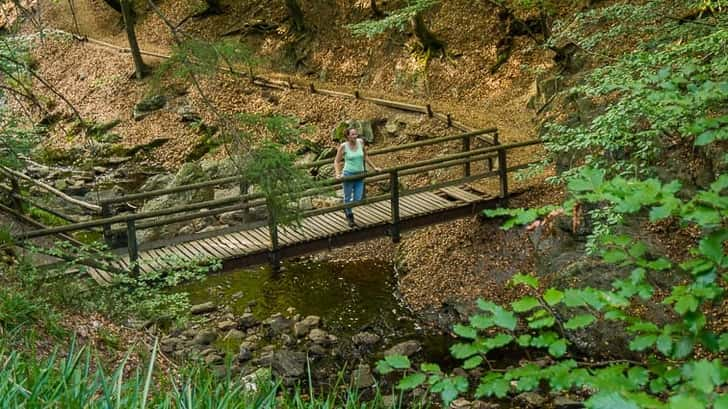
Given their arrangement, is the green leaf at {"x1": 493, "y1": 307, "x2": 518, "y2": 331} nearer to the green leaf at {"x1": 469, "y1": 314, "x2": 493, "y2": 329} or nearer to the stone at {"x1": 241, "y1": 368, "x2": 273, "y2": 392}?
the green leaf at {"x1": 469, "y1": 314, "x2": 493, "y2": 329}

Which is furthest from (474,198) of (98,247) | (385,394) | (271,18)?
(271,18)

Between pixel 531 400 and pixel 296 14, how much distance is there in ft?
50.8

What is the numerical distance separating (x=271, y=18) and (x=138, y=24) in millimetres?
6982

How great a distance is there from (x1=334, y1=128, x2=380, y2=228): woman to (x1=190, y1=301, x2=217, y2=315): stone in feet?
9.60

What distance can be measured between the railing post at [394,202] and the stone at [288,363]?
7.76ft

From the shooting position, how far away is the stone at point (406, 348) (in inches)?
375

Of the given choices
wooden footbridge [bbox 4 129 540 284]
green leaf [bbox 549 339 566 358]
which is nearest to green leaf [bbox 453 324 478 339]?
green leaf [bbox 549 339 566 358]

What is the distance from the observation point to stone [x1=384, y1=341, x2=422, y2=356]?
9.52 m

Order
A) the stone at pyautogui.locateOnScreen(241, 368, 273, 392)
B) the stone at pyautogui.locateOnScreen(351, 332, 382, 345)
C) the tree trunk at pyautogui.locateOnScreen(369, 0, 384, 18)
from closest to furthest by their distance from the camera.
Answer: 1. the stone at pyautogui.locateOnScreen(241, 368, 273, 392)
2. the stone at pyautogui.locateOnScreen(351, 332, 382, 345)
3. the tree trunk at pyautogui.locateOnScreen(369, 0, 384, 18)

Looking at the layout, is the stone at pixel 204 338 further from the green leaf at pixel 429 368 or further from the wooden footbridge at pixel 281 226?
the green leaf at pixel 429 368

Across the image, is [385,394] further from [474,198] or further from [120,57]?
[120,57]

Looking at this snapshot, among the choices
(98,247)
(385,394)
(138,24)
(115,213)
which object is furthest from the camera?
(138,24)

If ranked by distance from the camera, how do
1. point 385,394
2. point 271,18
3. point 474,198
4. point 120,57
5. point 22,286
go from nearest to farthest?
point 22,286 < point 385,394 < point 474,198 < point 271,18 < point 120,57

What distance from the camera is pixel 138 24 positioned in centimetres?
2545
